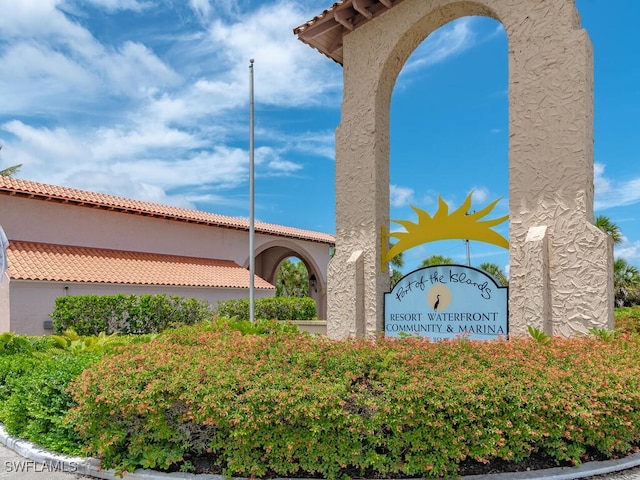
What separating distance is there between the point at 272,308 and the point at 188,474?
17443mm

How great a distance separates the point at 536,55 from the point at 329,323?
674 cm

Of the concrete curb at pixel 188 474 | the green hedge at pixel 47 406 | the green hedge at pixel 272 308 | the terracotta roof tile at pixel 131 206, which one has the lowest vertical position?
the concrete curb at pixel 188 474

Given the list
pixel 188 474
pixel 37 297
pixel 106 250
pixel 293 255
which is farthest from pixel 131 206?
pixel 188 474

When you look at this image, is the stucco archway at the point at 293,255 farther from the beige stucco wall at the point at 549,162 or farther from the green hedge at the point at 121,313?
the beige stucco wall at the point at 549,162

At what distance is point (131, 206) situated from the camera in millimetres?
22969

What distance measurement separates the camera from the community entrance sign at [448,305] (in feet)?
31.1

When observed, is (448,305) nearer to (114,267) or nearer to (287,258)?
(114,267)

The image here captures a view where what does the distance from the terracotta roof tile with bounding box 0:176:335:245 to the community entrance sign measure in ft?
49.7

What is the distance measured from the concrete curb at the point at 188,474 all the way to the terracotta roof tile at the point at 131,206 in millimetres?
15681

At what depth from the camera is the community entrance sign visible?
31.1 ft

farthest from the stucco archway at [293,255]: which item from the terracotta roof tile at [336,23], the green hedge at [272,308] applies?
the terracotta roof tile at [336,23]

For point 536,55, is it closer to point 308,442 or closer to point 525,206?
point 525,206

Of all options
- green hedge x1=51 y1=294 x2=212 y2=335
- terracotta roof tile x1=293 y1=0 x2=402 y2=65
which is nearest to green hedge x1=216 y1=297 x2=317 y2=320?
green hedge x1=51 y1=294 x2=212 y2=335

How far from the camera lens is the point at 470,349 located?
6523 mm
